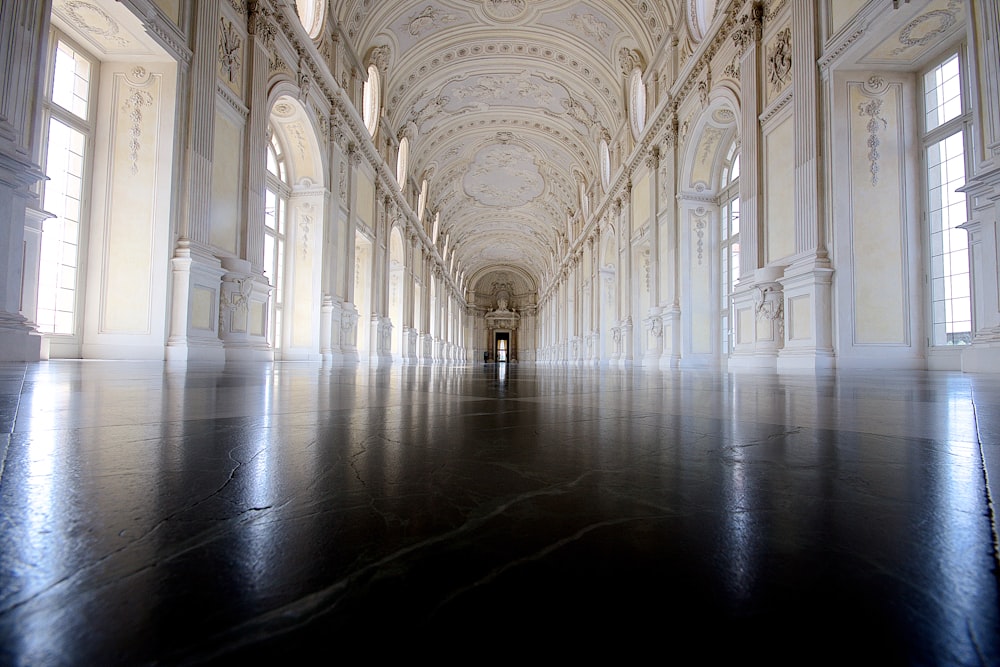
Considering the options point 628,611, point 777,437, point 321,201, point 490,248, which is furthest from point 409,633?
point 490,248

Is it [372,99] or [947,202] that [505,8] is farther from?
[947,202]

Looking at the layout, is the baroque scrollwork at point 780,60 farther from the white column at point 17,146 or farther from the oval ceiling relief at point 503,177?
the oval ceiling relief at point 503,177

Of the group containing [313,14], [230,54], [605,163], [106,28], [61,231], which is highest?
[605,163]

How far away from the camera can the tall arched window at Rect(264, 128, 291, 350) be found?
9555mm

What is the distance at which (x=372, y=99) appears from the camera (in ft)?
45.0

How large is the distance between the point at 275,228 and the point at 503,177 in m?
17.4

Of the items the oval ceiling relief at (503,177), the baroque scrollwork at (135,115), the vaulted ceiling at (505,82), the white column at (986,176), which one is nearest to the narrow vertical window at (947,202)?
the white column at (986,176)

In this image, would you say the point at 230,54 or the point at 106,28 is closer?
the point at 106,28

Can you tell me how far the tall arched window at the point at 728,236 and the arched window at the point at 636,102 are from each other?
3438mm

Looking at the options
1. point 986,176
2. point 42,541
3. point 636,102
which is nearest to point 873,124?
point 986,176

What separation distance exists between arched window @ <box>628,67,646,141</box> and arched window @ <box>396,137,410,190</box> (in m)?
7.57

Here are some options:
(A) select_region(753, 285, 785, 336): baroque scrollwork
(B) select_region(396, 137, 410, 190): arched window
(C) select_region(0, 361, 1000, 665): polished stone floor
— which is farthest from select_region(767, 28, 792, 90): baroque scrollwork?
(B) select_region(396, 137, 410, 190): arched window

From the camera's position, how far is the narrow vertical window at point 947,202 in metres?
5.75

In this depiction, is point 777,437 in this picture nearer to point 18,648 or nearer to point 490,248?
point 18,648
